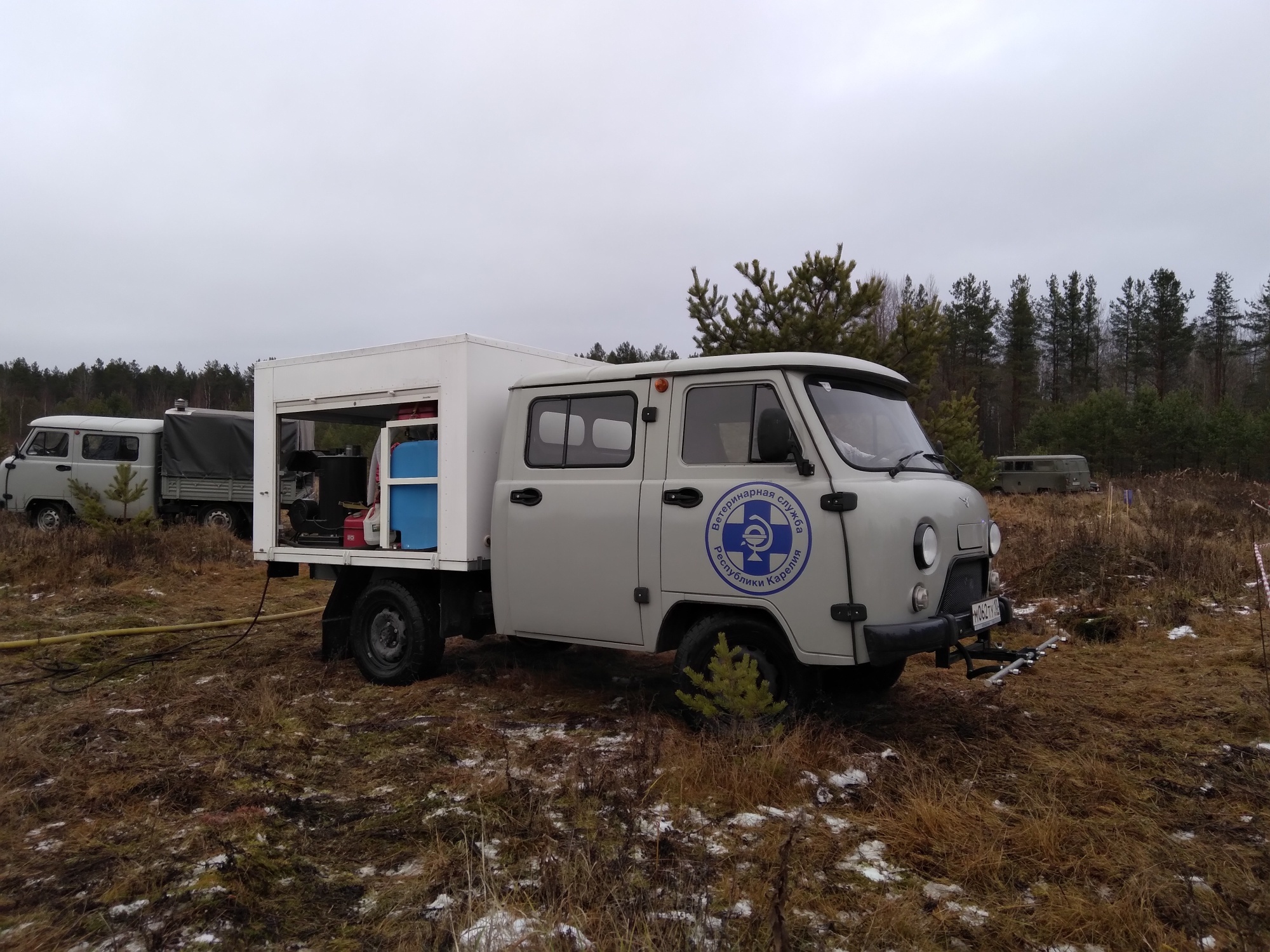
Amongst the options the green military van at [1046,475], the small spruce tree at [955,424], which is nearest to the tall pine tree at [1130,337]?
the green military van at [1046,475]

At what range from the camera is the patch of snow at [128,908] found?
9.70 ft

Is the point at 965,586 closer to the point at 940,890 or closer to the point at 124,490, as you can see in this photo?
the point at 940,890

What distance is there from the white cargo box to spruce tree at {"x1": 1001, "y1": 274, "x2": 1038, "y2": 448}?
4464cm

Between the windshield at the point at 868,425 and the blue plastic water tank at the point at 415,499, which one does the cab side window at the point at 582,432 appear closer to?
the blue plastic water tank at the point at 415,499

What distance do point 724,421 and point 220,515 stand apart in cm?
1561

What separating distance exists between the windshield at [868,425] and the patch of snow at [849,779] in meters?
1.63

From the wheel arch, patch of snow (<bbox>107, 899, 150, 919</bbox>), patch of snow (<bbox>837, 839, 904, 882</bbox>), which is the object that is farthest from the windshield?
patch of snow (<bbox>107, 899, 150, 919</bbox>)

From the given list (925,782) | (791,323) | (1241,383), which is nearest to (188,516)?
(791,323)

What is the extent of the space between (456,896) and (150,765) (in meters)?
2.43

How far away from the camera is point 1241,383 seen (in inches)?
1720

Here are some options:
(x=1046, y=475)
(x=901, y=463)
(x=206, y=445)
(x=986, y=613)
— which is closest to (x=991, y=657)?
(x=986, y=613)

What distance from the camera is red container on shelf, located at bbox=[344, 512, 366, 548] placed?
22.2ft

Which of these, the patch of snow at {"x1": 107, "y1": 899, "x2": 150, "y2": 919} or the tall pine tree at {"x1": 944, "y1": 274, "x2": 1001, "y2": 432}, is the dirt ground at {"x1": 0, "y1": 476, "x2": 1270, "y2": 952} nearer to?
the patch of snow at {"x1": 107, "y1": 899, "x2": 150, "y2": 919}

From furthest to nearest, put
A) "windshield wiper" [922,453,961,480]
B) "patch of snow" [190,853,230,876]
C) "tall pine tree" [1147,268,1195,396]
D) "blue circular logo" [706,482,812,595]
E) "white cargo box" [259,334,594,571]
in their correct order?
1. "tall pine tree" [1147,268,1195,396]
2. "white cargo box" [259,334,594,571]
3. "windshield wiper" [922,453,961,480]
4. "blue circular logo" [706,482,812,595]
5. "patch of snow" [190,853,230,876]
